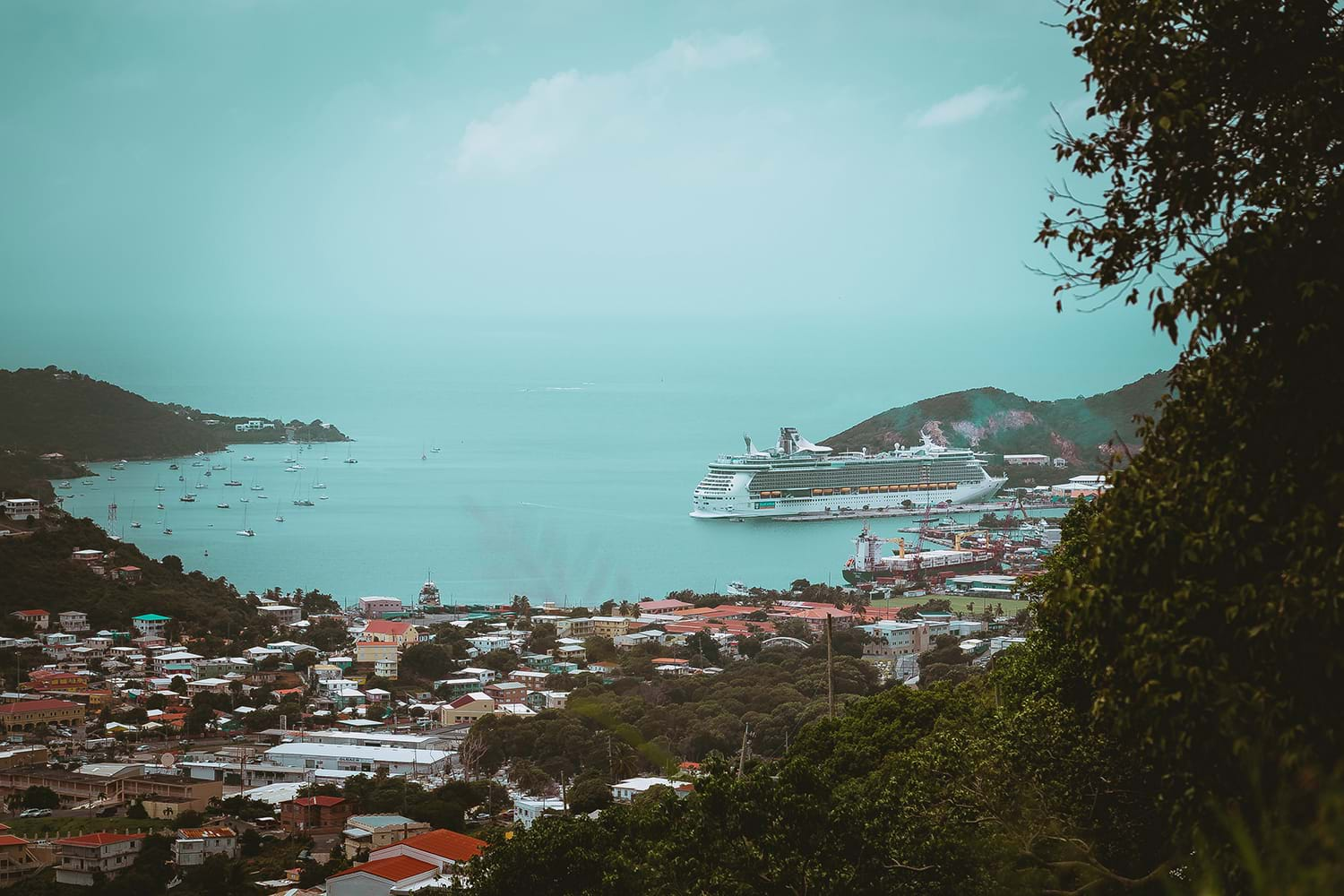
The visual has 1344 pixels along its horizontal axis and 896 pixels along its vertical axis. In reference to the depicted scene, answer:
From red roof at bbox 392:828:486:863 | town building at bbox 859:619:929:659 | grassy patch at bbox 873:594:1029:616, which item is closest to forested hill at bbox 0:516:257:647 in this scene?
town building at bbox 859:619:929:659

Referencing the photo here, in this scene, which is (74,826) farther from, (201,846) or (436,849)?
(436,849)

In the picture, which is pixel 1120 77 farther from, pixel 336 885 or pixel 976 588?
pixel 976 588

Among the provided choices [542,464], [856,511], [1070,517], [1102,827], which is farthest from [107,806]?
[542,464]

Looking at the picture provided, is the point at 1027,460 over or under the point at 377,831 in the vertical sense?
over

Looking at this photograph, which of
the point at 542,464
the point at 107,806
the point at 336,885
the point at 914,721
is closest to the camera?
the point at 914,721

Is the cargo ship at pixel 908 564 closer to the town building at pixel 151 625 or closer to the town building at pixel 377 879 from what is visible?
the town building at pixel 151 625

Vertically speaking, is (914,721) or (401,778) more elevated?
(914,721)

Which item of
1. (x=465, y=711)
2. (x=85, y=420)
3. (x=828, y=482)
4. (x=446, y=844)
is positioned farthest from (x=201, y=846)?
(x=85, y=420)
